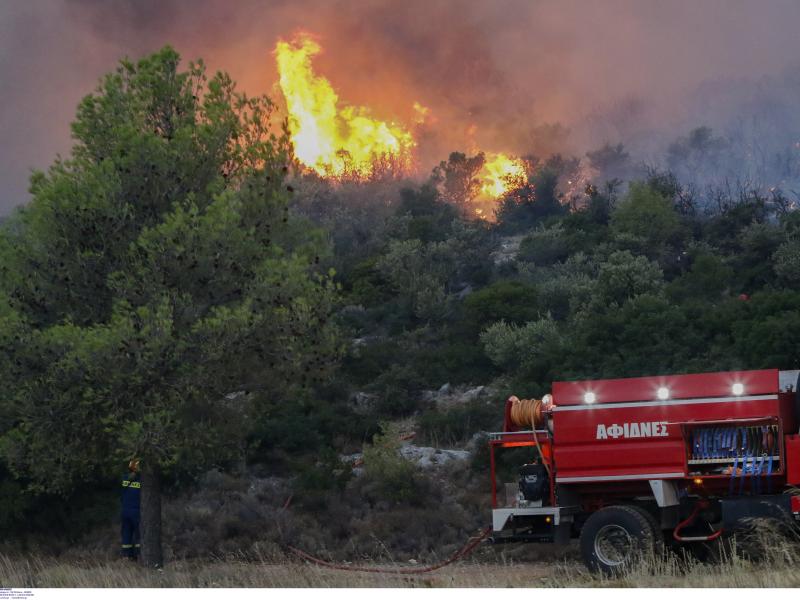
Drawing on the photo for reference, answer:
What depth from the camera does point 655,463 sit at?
14039mm

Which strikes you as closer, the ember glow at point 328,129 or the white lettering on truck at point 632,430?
the white lettering on truck at point 632,430

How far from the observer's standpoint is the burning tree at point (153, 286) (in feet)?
48.9

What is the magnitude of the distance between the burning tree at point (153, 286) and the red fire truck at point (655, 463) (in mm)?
3923

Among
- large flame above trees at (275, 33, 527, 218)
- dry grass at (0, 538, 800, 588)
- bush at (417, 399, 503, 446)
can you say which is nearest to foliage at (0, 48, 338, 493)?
dry grass at (0, 538, 800, 588)

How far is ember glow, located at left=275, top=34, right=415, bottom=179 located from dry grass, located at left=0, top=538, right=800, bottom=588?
51158 mm

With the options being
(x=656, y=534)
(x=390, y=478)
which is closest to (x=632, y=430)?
(x=656, y=534)

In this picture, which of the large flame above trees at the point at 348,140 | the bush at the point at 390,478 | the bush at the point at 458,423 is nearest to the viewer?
the bush at the point at 390,478

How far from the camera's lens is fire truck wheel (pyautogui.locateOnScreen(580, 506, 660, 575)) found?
1397 cm

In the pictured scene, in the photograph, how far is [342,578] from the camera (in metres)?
14.6

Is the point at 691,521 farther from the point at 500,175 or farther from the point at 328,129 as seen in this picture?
the point at 500,175

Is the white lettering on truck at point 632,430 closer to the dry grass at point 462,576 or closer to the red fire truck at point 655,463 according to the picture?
the red fire truck at point 655,463

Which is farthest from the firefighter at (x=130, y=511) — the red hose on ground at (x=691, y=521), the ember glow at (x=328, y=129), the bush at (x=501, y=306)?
the ember glow at (x=328, y=129)

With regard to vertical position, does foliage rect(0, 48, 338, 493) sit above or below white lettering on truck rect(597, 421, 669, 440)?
above

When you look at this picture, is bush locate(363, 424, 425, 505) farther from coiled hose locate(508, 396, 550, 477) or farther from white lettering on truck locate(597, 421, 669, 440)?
white lettering on truck locate(597, 421, 669, 440)
